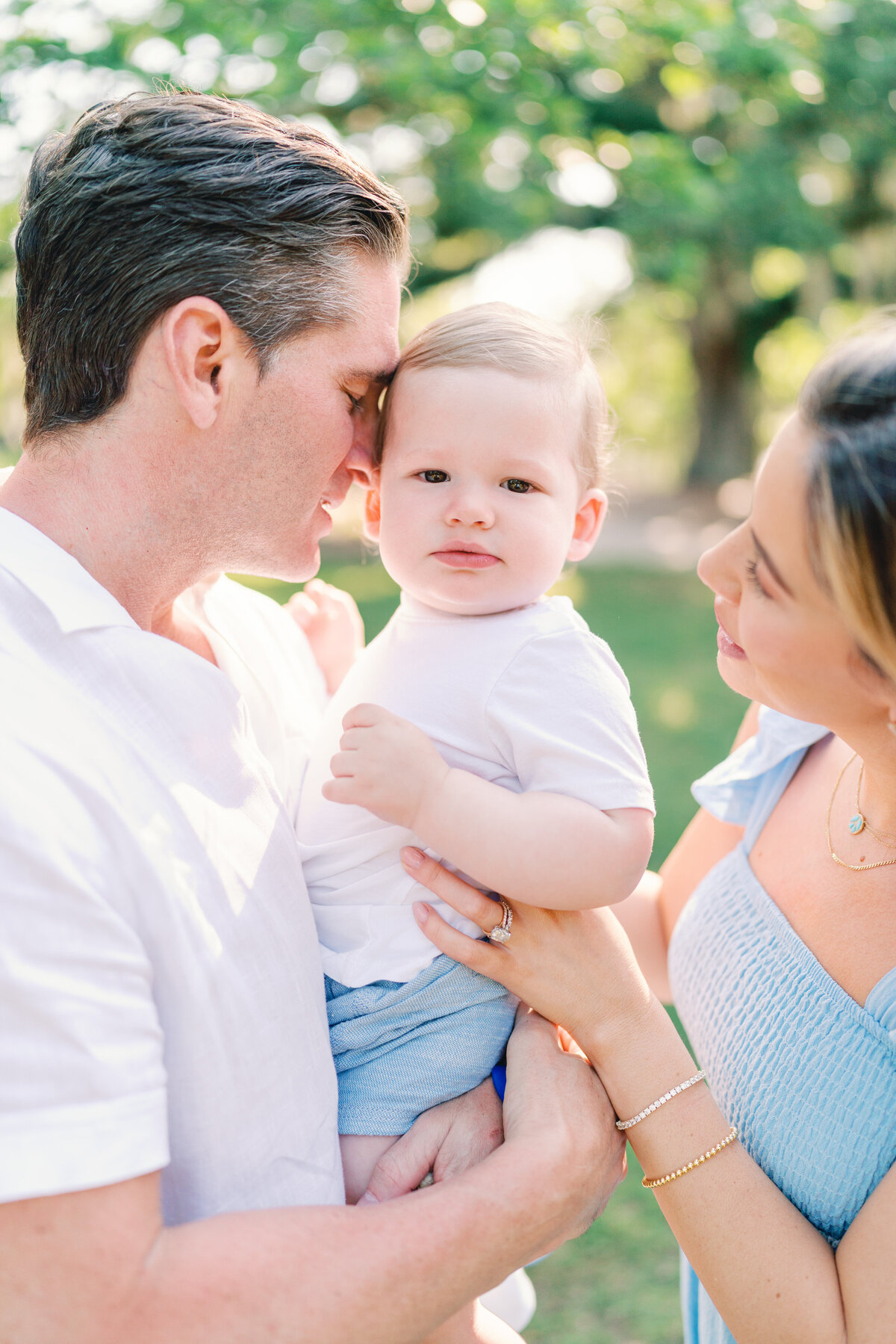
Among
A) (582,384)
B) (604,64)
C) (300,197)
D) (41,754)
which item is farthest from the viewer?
(604,64)

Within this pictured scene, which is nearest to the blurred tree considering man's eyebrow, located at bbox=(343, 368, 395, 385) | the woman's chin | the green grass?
the green grass

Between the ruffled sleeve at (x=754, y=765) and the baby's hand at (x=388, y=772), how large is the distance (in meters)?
0.67

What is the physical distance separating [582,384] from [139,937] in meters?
1.25

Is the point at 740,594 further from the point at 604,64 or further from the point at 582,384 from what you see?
the point at 604,64

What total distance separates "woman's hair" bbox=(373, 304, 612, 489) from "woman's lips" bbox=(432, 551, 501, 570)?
0.91ft

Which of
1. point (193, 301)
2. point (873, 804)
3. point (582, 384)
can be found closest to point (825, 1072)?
point (873, 804)

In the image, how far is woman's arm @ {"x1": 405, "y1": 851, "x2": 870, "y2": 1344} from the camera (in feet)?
5.03

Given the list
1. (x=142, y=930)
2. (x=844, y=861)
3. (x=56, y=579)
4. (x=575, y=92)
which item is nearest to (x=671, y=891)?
(x=844, y=861)

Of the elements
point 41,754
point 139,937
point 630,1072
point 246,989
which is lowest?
point 630,1072

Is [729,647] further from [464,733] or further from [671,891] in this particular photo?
[671,891]

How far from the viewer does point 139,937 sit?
134cm

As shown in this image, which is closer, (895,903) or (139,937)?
(139,937)

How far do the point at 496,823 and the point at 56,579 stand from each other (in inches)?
29.4

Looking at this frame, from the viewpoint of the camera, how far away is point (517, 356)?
6.16ft
